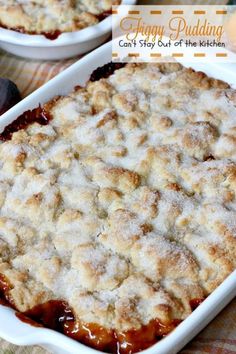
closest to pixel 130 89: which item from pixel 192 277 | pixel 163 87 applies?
pixel 163 87

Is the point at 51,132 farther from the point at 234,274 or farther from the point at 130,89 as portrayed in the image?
the point at 234,274

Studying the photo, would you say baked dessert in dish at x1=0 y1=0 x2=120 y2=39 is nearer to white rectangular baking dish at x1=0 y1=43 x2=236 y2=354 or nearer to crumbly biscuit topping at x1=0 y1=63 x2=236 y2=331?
crumbly biscuit topping at x1=0 y1=63 x2=236 y2=331

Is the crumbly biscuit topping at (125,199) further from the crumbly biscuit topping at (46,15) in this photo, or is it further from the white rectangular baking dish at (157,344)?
the crumbly biscuit topping at (46,15)

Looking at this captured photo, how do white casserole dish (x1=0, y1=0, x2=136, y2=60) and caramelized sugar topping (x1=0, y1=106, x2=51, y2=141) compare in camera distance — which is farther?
white casserole dish (x1=0, y1=0, x2=136, y2=60)

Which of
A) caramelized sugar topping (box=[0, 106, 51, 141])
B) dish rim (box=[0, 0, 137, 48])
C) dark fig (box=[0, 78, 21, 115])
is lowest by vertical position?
dark fig (box=[0, 78, 21, 115])

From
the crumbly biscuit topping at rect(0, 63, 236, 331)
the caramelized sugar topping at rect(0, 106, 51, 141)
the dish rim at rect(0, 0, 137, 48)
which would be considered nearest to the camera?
the crumbly biscuit topping at rect(0, 63, 236, 331)

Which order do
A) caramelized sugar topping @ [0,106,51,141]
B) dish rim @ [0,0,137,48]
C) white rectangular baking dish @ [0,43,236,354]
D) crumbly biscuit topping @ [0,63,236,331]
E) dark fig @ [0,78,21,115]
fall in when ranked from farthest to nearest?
1. dish rim @ [0,0,137,48]
2. dark fig @ [0,78,21,115]
3. caramelized sugar topping @ [0,106,51,141]
4. crumbly biscuit topping @ [0,63,236,331]
5. white rectangular baking dish @ [0,43,236,354]

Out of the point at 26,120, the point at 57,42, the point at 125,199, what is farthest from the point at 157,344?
the point at 57,42

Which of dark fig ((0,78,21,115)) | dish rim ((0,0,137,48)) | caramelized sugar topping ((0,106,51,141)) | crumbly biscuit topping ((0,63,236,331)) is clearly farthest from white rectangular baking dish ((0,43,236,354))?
dish rim ((0,0,137,48))

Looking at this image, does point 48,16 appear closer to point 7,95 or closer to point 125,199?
point 7,95
